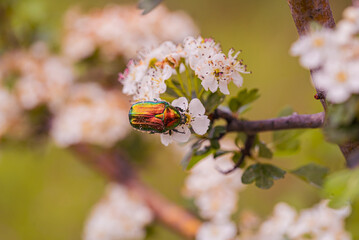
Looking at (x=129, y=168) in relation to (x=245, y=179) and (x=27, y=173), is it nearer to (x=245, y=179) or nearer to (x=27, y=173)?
(x=245, y=179)

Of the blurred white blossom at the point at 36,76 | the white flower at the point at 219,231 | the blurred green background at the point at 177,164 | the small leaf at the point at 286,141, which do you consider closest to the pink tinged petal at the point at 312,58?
the small leaf at the point at 286,141

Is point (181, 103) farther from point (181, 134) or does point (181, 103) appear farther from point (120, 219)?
point (120, 219)

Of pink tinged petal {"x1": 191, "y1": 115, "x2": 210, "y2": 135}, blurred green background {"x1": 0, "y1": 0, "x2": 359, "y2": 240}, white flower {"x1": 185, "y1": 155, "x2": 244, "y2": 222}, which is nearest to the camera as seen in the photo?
pink tinged petal {"x1": 191, "y1": 115, "x2": 210, "y2": 135}

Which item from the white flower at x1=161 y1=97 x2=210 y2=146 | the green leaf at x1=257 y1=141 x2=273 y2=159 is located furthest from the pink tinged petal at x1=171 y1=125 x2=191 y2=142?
the green leaf at x1=257 y1=141 x2=273 y2=159

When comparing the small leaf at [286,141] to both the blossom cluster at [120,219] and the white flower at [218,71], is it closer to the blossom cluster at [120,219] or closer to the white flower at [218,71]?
the white flower at [218,71]

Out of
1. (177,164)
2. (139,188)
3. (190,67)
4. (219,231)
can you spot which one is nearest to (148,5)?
(190,67)

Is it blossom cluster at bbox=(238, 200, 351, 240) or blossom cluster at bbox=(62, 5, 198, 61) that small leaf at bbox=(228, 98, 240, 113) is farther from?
blossom cluster at bbox=(62, 5, 198, 61)

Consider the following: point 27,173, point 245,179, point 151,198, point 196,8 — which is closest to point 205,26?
point 196,8
